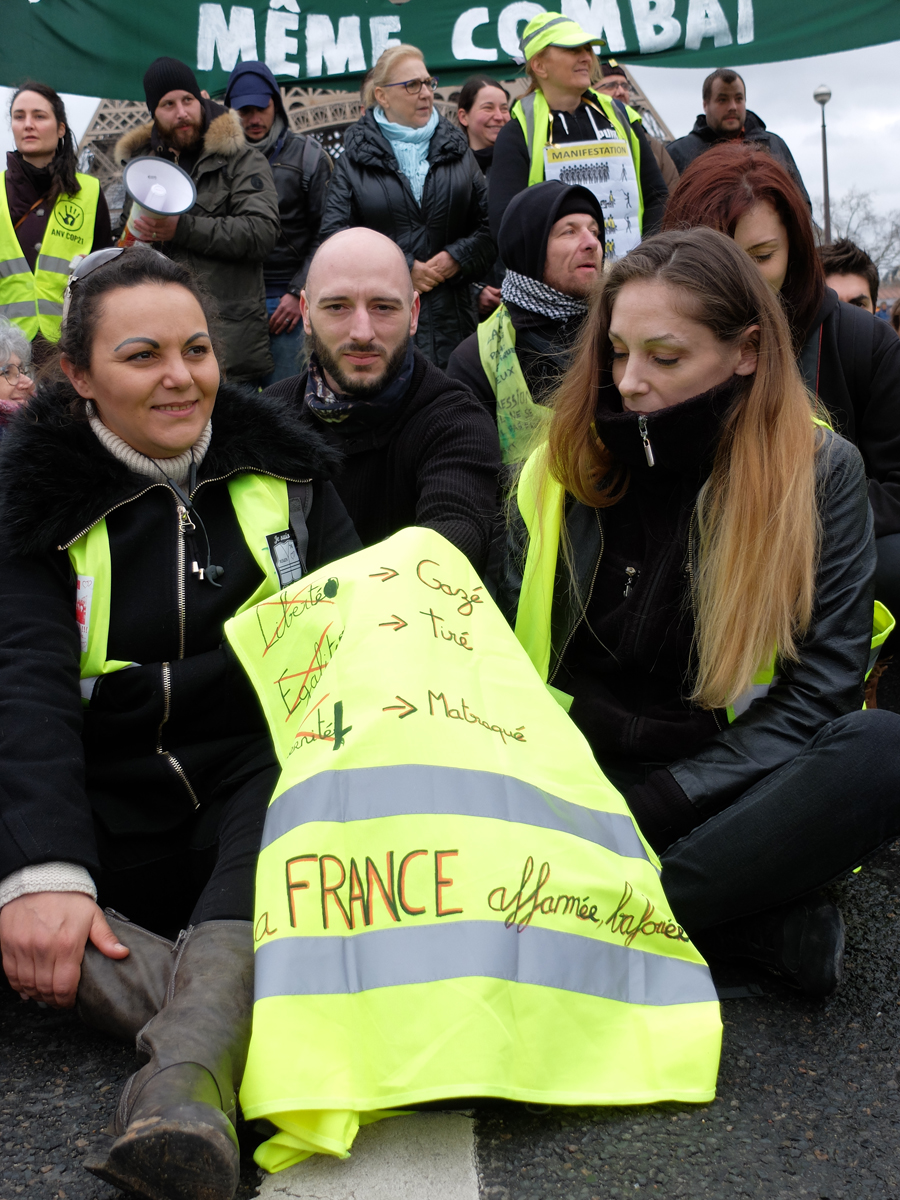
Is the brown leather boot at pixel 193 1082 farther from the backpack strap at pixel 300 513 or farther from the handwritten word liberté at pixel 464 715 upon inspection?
the backpack strap at pixel 300 513

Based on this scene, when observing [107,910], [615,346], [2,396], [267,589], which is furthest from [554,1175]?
[2,396]

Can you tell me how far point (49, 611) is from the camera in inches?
84.0

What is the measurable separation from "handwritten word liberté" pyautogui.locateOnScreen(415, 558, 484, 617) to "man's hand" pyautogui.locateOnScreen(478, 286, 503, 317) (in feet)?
9.90

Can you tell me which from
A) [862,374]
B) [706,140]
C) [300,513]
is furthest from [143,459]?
[706,140]

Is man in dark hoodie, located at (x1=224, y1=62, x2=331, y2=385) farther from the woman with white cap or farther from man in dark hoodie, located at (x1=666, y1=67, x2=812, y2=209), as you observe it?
man in dark hoodie, located at (x1=666, y1=67, x2=812, y2=209)

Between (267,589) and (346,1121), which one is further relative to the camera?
(267,589)

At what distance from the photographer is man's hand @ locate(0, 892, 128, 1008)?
6.00ft

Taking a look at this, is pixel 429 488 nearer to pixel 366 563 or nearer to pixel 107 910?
pixel 366 563

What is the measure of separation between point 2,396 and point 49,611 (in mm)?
2292

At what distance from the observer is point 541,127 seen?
4.33 meters

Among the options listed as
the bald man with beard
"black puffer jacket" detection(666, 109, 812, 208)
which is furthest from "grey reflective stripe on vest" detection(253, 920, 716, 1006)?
"black puffer jacket" detection(666, 109, 812, 208)

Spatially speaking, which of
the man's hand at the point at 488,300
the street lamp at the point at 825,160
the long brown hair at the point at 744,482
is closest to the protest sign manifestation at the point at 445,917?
the long brown hair at the point at 744,482

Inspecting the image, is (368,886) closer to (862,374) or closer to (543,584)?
(543,584)

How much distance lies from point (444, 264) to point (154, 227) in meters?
1.23
